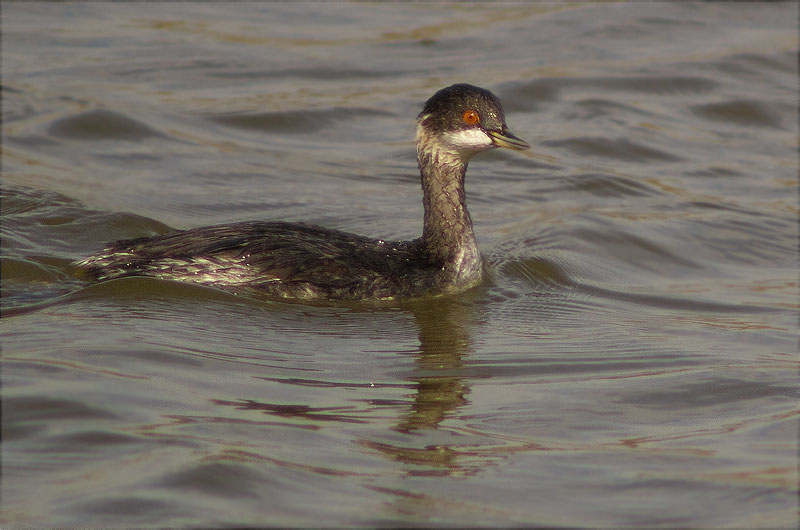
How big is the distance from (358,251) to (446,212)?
31.7 inches

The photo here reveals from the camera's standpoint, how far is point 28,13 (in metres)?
15.6

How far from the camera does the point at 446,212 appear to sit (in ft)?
29.1

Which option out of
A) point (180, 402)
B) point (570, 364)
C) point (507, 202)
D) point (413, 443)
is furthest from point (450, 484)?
point (507, 202)

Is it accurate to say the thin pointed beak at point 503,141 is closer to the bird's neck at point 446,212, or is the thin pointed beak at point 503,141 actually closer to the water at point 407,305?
the bird's neck at point 446,212

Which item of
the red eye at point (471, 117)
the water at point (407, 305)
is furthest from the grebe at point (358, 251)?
the water at point (407, 305)

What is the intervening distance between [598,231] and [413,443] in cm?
532

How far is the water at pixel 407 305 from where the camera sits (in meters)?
5.28

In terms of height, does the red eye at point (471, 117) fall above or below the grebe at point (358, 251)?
above

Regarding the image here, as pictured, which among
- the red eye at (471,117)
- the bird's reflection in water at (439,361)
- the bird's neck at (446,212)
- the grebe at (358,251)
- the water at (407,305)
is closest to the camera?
the water at (407,305)

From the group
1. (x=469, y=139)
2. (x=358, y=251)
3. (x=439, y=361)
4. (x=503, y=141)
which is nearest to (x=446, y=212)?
(x=469, y=139)

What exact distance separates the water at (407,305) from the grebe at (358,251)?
0.57 feet

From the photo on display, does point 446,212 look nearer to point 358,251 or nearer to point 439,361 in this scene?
point 358,251

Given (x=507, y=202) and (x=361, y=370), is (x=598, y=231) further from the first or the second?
(x=361, y=370)

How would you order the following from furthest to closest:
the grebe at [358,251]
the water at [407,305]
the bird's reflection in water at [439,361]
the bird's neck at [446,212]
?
the bird's neck at [446,212] < the grebe at [358,251] < the bird's reflection in water at [439,361] < the water at [407,305]
